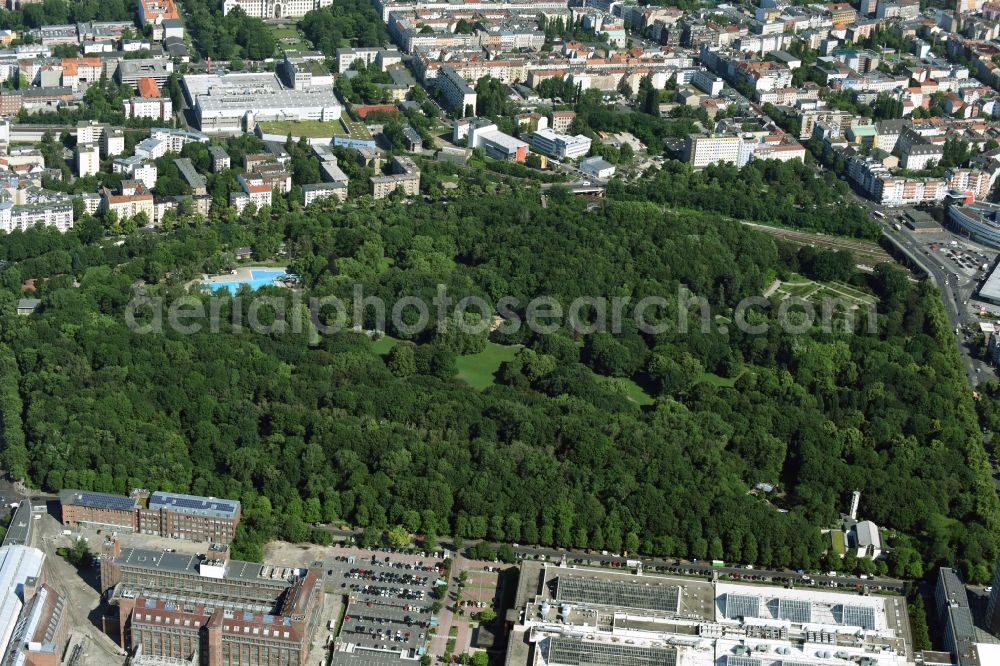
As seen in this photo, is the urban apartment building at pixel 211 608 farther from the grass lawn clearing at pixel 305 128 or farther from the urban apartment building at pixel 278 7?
the urban apartment building at pixel 278 7

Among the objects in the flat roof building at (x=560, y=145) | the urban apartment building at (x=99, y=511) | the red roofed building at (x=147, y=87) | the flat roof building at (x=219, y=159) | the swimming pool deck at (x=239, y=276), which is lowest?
the urban apartment building at (x=99, y=511)

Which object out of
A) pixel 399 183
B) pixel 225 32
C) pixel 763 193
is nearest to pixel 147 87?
pixel 225 32

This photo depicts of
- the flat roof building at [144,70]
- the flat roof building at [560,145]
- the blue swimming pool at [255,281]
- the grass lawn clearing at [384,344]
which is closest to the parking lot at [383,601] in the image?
the grass lawn clearing at [384,344]

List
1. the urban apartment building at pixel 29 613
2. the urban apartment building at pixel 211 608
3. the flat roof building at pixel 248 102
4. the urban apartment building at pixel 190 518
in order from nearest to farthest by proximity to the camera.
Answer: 1. the urban apartment building at pixel 29 613
2. the urban apartment building at pixel 211 608
3. the urban apartment building at pixel 190 518
4. the flat roof building at pixel 248 102

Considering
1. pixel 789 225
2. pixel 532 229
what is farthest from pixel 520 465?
pixel 789 225

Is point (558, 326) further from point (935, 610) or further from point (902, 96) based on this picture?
point (902, 96)
